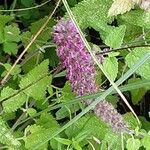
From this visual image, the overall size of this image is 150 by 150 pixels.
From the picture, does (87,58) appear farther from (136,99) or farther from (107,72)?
(136,99)

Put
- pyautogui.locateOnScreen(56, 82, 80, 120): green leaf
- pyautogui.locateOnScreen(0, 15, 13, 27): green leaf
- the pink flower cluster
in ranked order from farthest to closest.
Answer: pyautogui.locateOnScreen(0, 15, 13, 27): green leaf
pyautogui.locateOnScreen(56, 82, 80, 120): green leaf
the pink flower cluster

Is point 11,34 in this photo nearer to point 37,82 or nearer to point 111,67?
point 37,82

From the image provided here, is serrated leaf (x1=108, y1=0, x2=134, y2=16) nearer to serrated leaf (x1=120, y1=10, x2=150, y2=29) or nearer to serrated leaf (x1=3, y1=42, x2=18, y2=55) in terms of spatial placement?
serrated leaf (x1=120, y1=10, x2=150, y2=29)

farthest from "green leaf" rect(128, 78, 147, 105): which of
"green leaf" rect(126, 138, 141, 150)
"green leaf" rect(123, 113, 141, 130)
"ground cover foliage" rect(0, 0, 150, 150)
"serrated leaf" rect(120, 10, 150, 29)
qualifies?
"green leaf" rect(126, 138, 141, 150)

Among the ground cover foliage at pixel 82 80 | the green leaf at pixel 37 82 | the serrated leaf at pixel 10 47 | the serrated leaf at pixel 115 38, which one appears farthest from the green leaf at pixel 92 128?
the serrated leaf at pixel 10 47

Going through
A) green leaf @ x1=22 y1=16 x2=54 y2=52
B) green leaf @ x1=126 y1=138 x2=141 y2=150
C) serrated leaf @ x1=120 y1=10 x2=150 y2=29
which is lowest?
green leaf @ x1=126 y1=138 x2=141 y2=150

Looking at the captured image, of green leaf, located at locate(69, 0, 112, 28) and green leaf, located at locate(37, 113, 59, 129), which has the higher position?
green leaf, located at locate(69, 0, 112, 28)
